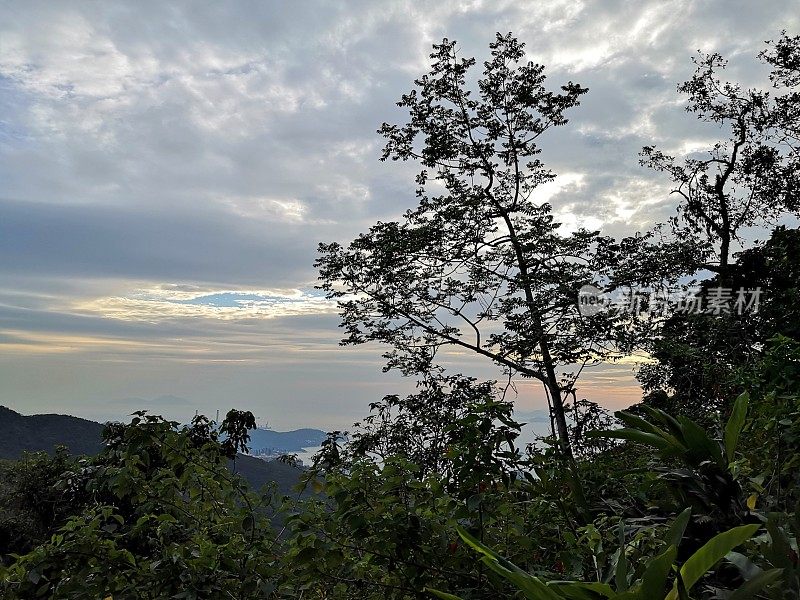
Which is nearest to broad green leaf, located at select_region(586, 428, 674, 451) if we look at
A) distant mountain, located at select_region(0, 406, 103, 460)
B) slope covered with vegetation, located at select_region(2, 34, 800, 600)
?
slope covered with vegetation, located at select_region(2, 34, 800, 600)

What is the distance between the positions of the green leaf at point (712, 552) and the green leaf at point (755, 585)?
108 millimetres

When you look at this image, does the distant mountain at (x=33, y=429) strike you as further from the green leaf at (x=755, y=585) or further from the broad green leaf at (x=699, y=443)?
the green leaf at (x=755, y=585)

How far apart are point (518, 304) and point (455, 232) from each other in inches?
48.6

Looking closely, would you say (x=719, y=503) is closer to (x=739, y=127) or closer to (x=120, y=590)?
(x=120, y=590)

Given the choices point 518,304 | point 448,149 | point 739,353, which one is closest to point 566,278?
point 518,304

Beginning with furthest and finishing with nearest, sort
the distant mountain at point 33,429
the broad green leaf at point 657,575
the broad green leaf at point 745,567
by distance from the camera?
the distant mountain at point 33,429, the broad green leaf at point 745,567, the broad green leaf at point 657,575

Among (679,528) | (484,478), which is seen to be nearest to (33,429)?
(484,478)

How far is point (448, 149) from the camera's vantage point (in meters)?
8.45

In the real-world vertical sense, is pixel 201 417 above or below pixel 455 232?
below

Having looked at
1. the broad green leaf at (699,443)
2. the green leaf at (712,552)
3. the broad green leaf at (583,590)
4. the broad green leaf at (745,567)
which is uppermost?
the broad green leaf at (699,443)

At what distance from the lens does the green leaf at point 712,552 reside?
46.7 inches

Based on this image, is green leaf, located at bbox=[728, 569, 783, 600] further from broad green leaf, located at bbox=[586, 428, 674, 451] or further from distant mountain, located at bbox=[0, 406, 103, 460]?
distant mountain, located at bbox=[0, 406, 103, 460]

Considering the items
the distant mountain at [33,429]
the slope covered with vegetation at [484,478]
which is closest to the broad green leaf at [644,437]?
the slope covered with vegetation at [484,478]

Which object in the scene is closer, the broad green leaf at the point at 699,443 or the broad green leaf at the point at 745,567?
the broad green leaf at the point at 745,567
